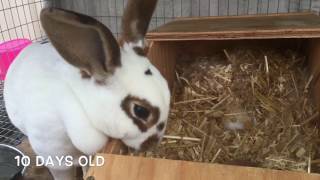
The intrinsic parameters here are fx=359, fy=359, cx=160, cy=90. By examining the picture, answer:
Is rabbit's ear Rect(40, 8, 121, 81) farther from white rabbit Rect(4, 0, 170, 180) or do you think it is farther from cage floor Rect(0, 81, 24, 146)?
cage floor Rect(0, 81, 24, 146)

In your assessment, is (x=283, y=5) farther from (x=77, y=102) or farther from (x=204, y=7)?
(x=77, y=102)

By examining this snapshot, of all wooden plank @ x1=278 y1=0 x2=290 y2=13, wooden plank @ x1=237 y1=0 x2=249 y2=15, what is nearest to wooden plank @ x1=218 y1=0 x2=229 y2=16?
wooden plank @ x1=237 y1=0 x2=249 y2=15

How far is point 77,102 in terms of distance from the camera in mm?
1056

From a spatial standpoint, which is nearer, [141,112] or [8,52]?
[141,112]

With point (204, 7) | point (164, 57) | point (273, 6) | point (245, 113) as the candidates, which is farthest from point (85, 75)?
point (273, 6)

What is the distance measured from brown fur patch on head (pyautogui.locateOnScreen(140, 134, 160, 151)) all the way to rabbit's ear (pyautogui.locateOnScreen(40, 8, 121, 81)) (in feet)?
0.74

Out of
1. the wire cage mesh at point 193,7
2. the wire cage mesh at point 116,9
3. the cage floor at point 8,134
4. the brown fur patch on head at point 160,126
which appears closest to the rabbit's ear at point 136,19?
the brown fur patch on head at point 160,126

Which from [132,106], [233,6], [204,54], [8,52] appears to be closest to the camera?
[132,106]

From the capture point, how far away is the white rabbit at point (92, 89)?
921 mm

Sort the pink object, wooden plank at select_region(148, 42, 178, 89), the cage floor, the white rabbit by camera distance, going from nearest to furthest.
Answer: the white rabbit → wooden plank at select_region(148, 42, 178, 89) → the cage floor → the pink object

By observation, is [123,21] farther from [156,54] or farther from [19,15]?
[19,15]

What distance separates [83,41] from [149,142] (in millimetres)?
352

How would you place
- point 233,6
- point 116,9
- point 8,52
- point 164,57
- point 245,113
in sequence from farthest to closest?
point 116,9 < point 233,6 < point 8,52 < point 164,57 < point 245,113

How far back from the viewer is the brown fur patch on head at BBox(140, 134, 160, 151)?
105 cm
